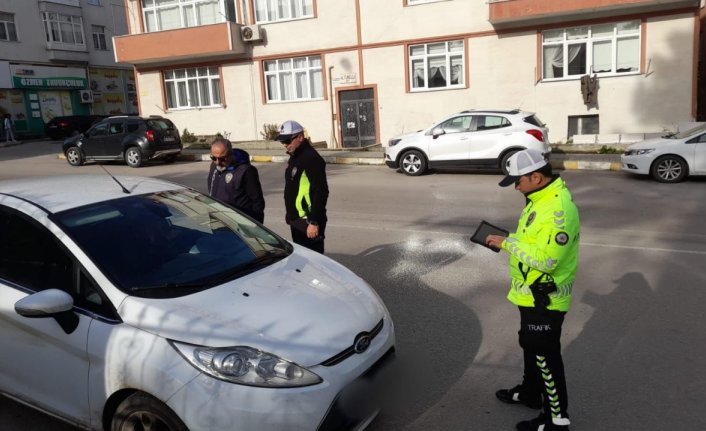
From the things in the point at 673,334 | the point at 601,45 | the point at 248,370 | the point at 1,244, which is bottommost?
the point at 673,334

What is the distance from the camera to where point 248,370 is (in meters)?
2.78

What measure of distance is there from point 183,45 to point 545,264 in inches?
928

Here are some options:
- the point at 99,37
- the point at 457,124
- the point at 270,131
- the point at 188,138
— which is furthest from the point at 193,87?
the point at 99,37

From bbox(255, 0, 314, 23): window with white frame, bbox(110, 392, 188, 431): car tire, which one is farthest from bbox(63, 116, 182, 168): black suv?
bbox(110, 392, 188, 431): car tire

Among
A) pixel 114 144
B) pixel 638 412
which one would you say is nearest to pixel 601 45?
pixel 114 144

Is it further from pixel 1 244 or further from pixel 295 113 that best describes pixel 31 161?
pixel 1 244

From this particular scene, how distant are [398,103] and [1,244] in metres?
19.0

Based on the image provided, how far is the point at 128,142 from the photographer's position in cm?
1911

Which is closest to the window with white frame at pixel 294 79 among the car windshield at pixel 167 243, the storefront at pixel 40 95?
the car windshield at pixel 167 243

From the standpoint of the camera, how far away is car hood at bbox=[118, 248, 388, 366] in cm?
288

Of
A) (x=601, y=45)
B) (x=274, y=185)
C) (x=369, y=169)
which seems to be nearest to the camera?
(x=274, y=185)

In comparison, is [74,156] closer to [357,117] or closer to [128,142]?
[128,142]

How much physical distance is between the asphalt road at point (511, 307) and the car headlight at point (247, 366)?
94 cm

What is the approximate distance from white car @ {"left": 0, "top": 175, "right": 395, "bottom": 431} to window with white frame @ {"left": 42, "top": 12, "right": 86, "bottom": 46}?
134 ft
